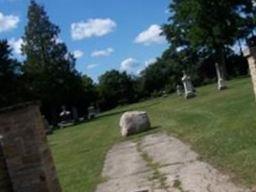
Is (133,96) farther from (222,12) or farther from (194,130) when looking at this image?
(194,130)

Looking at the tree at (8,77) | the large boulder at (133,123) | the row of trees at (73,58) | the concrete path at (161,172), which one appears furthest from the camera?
the row of trees at (73,58)

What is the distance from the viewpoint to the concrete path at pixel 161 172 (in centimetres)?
1066

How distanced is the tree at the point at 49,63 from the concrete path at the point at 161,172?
52.5m

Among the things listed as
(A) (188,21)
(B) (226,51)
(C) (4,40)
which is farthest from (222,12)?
(C) (4,40)

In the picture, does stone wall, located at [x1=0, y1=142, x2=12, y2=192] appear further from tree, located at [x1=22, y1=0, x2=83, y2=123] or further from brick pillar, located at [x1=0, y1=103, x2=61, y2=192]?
tree, located at [x1=22, y1=0, x2=83, y2=123]

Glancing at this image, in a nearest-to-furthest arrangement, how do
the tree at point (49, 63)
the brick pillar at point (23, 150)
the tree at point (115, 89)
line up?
the brick pillar at point (23, 150)
the tree at point (49, 63)
the tree at point (115, 89)

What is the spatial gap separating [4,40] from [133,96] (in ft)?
126

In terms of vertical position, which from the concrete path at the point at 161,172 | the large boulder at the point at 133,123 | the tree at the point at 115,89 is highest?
the tree at the point at 115,89

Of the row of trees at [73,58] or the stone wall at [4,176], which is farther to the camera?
the row of trees at [73,58]

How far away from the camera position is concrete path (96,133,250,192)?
1066cm

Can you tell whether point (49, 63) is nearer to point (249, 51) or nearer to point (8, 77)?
point (8, 77)

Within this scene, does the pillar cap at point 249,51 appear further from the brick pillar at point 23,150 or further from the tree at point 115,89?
the tree at point 115,89

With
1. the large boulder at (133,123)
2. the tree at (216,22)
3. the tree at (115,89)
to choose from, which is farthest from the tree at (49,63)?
the large boulder at (133,123)

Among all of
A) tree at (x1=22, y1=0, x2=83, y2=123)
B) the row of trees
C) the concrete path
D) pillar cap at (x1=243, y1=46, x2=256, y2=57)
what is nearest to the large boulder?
the concrete path
